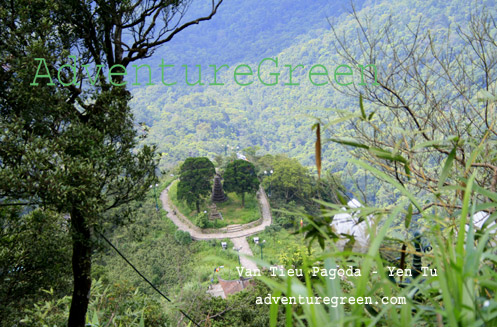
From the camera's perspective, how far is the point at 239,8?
167 feet

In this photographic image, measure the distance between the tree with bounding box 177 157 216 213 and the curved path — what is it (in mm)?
792

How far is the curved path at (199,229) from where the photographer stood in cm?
1412

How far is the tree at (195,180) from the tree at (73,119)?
1225 cm

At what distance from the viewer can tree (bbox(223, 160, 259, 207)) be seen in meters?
15.2

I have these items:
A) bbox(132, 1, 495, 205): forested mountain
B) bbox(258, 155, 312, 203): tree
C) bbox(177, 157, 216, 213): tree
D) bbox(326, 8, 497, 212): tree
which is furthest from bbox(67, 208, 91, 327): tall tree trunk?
bbox(132, 1, 495, 205): forested mountain

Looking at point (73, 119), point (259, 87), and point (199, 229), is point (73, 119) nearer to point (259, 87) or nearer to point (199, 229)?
point (199, 229)

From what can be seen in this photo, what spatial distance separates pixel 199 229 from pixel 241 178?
106 inches

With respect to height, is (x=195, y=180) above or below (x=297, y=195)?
below

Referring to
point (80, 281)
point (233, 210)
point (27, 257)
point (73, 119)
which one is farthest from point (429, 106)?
point (233, 210)

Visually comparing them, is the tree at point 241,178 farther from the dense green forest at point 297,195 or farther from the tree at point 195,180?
the dense green forest at point 297,195

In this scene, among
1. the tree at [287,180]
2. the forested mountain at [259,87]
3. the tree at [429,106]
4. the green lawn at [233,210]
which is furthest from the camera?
the forested mountain at [259,87]

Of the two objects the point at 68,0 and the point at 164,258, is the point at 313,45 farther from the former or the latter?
the point at 68,0

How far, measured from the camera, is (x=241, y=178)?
50.0 feet

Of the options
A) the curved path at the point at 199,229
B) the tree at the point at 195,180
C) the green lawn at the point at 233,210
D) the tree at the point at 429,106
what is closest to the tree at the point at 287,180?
the curved path at the point at 199,229
